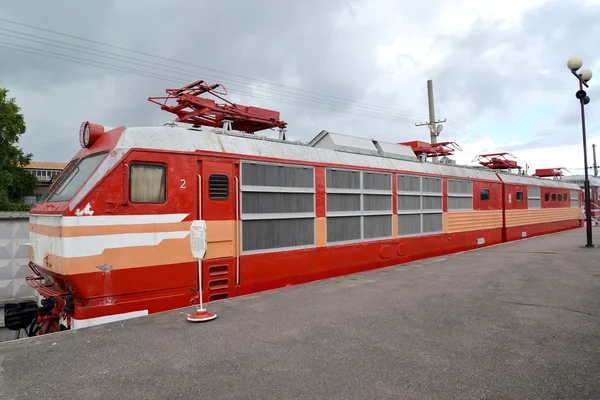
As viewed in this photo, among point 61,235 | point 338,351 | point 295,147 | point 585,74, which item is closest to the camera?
point 338,351

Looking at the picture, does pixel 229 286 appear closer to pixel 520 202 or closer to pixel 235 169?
pixel 235 169

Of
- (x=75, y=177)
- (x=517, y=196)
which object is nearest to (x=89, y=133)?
(x=75, y=177)

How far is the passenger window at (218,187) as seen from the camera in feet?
18.9

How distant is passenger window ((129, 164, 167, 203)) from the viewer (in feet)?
16.7

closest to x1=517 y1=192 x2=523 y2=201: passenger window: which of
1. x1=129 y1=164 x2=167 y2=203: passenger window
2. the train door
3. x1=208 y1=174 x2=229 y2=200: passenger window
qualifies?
the train door

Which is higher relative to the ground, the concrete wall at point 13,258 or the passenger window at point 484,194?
the passenger window at point 484,194

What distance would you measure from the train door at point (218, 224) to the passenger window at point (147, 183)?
0.54 metres

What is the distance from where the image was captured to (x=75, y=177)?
5535mm

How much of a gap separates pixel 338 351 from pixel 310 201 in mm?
3628

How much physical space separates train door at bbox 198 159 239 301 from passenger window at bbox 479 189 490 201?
990cm

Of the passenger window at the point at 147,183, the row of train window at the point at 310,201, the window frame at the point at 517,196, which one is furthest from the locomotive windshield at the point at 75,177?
the window frame at the point at 517,196

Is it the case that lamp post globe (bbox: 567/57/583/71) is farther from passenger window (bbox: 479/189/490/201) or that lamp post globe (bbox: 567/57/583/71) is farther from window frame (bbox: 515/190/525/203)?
window frame (bbox: 515/190/525/203)

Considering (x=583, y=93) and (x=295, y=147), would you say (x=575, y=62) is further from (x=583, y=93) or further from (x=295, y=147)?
(x=295, y=147)

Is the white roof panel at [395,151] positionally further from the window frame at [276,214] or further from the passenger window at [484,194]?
the passenger window at [484,194]
